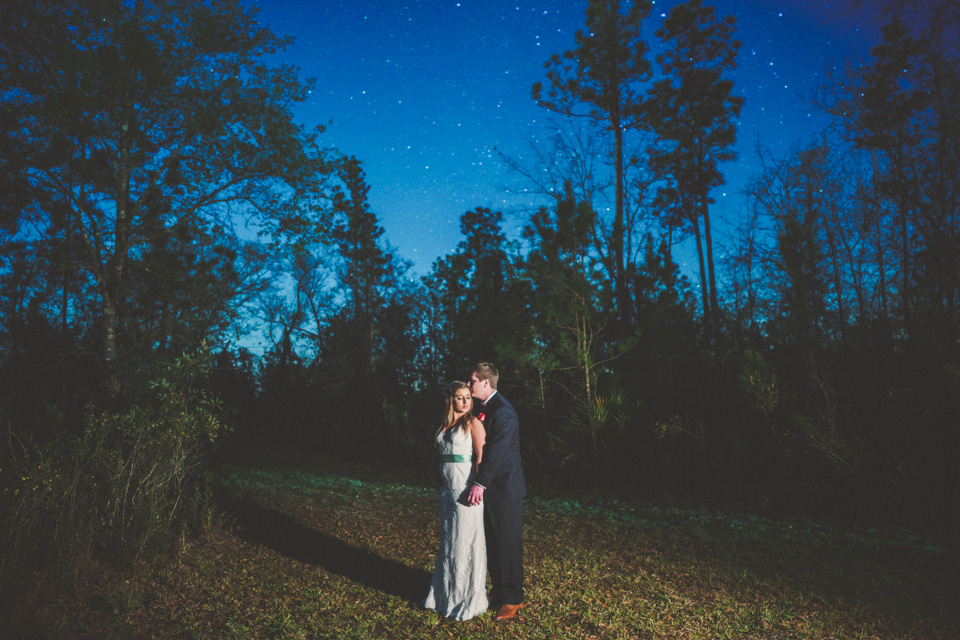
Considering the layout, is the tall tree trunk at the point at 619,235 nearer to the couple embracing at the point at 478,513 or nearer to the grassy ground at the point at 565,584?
the grassy ground at the point at 565,584

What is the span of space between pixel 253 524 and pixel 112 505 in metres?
1.78

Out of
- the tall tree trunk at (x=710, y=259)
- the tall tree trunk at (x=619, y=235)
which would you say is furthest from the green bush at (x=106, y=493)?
the tall tree trunk at (x=710, y=259)

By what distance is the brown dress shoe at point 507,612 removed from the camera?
13.6 feet

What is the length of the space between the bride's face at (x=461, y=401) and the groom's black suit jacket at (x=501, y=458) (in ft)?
0.57

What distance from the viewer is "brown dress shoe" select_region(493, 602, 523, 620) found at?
414 centimetres

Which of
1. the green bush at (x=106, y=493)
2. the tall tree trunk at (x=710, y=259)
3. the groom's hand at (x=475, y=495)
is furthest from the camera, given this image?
the tall tree trunk at (x=710, y=259)

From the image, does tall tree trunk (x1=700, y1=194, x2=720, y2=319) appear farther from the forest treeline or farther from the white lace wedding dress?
the white lace wedding dress

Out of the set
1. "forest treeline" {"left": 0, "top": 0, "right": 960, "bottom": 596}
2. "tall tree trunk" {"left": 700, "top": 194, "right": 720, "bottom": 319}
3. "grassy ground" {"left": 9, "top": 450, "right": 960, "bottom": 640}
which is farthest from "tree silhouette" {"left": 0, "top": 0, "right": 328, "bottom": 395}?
"tall tree trunk" {"left": 700, "top": 194, "right": 720, "bottom": 319}

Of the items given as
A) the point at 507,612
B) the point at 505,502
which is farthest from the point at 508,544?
the point at 507,612

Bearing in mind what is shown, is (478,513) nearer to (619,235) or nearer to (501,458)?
(501,458)

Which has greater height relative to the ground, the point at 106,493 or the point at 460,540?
the point at 106,493

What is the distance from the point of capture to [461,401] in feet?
14.0

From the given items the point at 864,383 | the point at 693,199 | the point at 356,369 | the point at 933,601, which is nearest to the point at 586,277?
the point at 864,383

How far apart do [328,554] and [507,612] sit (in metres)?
2.54
